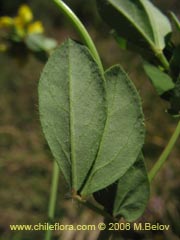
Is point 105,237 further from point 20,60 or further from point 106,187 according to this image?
point 20,60

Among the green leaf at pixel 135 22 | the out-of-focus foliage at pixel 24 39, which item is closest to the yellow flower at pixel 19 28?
the out-of-focus foliage at pixel 24 39

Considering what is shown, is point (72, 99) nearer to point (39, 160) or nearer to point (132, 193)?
point (132, 193)

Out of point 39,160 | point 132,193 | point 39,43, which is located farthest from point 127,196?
point 39,160

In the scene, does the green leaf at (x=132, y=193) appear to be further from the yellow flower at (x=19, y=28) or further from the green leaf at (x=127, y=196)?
the yellow flower at (x=19, y=28)

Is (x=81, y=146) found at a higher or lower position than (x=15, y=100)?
higher

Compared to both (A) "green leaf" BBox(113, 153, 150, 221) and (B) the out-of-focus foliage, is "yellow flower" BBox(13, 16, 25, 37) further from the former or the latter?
(A) "green leaf" BBox(113, 153, 150, 221)

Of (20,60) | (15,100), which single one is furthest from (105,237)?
(15,100)
